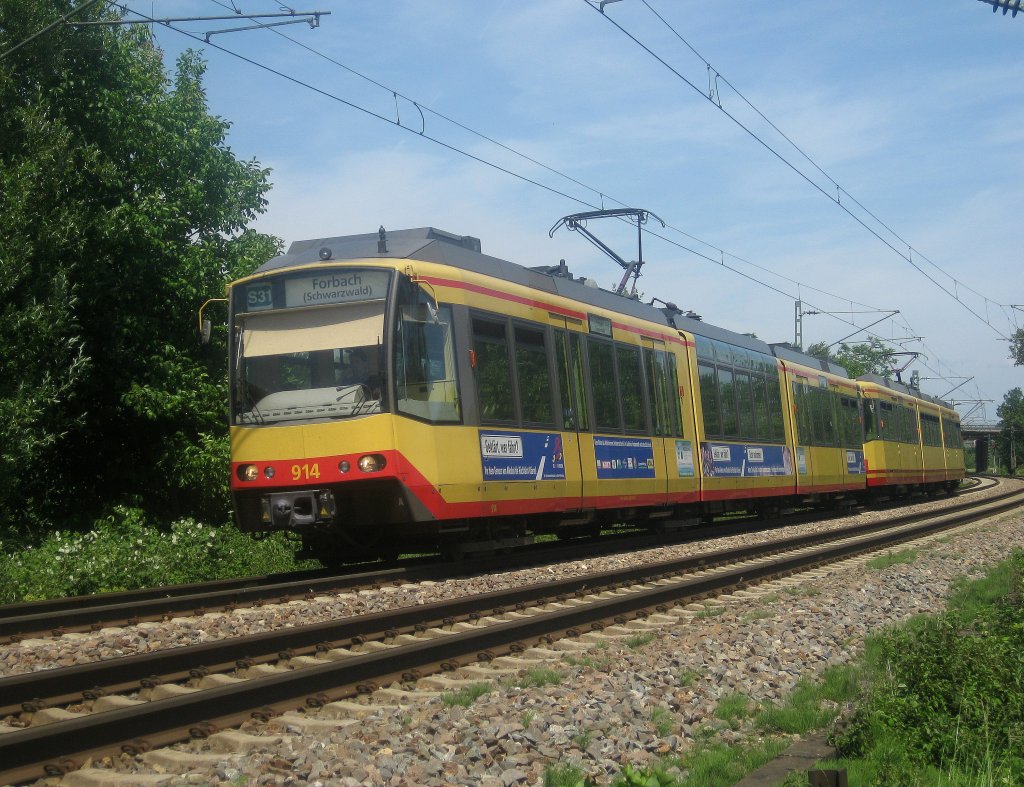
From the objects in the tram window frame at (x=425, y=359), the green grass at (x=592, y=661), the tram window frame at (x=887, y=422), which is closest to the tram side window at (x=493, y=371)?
the tram window frame at (x=425, y=359)

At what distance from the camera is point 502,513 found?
40.4 ft

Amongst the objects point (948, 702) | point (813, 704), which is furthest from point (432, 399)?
point (948, 702)

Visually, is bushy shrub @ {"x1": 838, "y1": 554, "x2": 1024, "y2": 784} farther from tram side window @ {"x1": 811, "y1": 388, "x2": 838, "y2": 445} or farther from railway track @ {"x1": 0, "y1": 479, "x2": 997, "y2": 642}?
tram side window @ {"x1": 811, "y1": 388, "x2": 838, "y2": 445}

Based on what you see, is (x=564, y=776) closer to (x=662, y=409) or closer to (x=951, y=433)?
(x=662, y=409)

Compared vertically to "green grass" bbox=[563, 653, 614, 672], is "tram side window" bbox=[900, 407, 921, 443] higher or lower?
higher

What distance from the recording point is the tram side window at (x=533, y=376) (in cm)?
1288

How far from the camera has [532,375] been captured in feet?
43.0

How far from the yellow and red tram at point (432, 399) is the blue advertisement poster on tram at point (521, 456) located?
2 cm

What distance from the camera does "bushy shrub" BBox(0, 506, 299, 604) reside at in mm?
11930

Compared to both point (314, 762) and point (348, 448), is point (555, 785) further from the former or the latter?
point (348, 448)

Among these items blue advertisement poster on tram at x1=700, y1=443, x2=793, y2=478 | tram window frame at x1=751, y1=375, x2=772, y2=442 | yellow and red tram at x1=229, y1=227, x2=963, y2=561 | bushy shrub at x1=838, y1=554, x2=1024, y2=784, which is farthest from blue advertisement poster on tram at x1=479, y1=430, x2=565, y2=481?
tram window frame at x1=751, y1=375, x2=772, y2=442

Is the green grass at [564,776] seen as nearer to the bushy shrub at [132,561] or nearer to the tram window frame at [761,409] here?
the bushy shrub at [132,561]

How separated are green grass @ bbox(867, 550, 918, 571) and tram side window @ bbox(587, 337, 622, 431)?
374 centimetres

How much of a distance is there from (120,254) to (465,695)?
15.0 metres
